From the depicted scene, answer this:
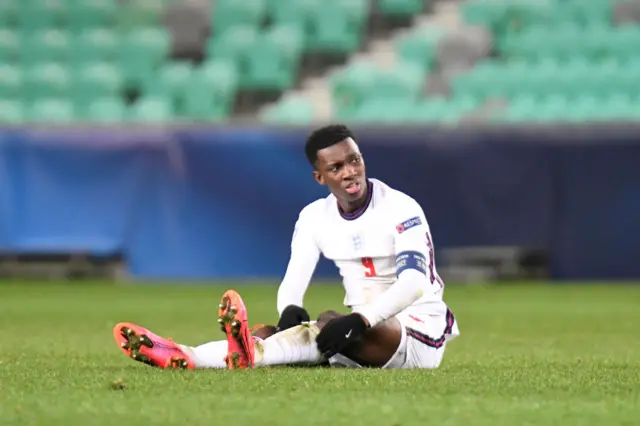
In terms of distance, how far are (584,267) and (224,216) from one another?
3.93 metres

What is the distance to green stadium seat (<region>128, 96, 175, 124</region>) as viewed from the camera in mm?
16203

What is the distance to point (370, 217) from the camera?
6082mm

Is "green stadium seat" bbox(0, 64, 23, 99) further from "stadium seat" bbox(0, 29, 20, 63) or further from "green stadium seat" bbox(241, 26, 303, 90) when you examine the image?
"green stadium seat" bbox(241, 26, 303, 90)

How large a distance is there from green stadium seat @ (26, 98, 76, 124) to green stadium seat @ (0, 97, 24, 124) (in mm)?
109

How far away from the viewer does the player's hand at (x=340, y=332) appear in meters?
5.64

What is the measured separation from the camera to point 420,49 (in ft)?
57.3

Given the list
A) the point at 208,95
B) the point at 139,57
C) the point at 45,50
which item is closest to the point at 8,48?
the point at 45,50

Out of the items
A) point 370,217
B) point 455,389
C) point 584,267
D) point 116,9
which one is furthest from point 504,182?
point 455,389

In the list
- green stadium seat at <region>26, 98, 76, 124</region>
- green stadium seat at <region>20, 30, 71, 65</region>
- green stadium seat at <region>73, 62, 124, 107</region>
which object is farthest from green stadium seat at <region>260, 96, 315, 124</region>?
green stadium seat at <region>20, 30, 71, 65</region>

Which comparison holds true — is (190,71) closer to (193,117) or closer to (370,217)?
(193,117)

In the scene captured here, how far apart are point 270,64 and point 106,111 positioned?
2.22 meters

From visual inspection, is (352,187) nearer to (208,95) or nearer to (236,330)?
(236,330)

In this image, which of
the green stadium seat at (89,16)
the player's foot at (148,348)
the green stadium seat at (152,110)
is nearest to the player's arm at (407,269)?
the player's foot at (148,348)

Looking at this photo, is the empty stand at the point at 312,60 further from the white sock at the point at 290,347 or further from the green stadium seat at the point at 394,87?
the white sock at the point at 290,347
